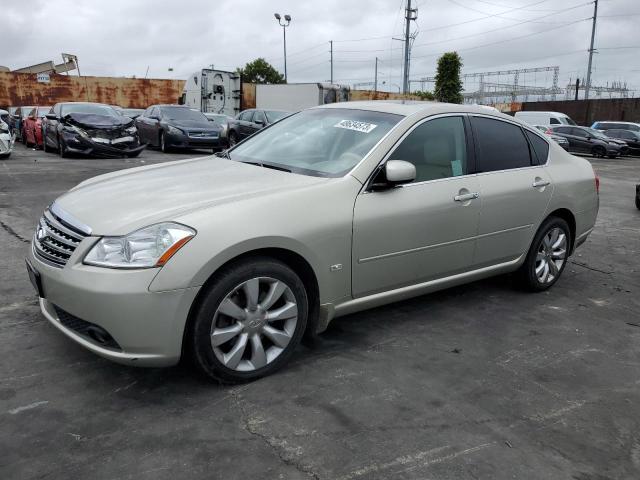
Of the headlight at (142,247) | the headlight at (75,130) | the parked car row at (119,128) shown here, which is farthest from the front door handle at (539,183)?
the headlight at (75,130)

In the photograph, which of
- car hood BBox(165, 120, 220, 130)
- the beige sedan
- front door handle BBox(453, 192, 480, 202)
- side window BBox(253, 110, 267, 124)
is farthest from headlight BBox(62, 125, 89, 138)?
front door handle BBox(453, 192, 480, 202)

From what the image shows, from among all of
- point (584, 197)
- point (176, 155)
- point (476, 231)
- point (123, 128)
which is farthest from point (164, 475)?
point (176, 155)

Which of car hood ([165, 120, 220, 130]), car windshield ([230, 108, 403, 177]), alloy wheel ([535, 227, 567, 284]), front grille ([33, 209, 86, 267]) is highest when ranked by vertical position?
car windshield ([230, 108, 403, 177])

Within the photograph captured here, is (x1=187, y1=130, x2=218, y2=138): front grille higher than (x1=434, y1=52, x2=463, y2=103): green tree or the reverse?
the reverse

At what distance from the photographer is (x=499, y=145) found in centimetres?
438

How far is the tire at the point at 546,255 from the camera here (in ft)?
15.4

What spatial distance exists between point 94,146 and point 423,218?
11.8 m

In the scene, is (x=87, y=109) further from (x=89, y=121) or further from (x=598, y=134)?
(x=598, y=134)

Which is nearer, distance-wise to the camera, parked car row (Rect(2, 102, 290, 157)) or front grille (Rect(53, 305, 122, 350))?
front grille (Rect(53, 305, 122, 350))

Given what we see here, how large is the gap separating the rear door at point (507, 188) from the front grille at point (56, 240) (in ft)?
8.87

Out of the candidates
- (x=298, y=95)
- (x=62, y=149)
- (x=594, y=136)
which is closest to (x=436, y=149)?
(x=62, y=149)

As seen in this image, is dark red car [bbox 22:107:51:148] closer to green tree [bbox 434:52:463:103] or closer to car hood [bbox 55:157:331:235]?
car hood [bbox 55:157:331:235]

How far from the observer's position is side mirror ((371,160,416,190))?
3.39m

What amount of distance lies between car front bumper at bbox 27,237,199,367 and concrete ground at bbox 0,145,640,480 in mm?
299
